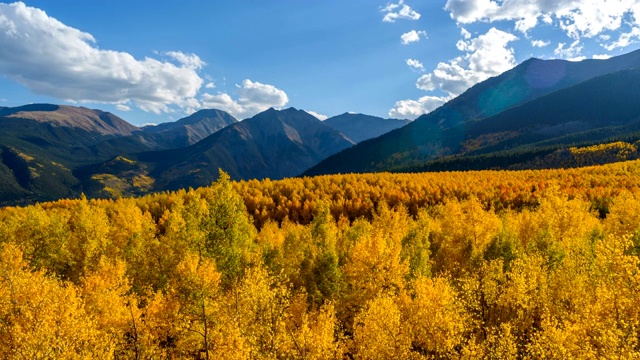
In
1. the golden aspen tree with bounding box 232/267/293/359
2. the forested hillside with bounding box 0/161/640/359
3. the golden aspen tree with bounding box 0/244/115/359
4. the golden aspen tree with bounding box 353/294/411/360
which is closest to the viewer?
the golden aspen tree with bounding box 0/244/115/359

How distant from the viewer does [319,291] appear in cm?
4994

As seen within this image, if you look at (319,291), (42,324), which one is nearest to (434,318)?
(319,291)

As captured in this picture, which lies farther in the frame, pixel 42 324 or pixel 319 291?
pixel 319 291

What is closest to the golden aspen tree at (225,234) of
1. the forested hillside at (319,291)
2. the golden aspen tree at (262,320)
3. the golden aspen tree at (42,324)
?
the forested hillside at (319,291)

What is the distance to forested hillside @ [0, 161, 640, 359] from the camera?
116 ft

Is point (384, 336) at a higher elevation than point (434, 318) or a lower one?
lower

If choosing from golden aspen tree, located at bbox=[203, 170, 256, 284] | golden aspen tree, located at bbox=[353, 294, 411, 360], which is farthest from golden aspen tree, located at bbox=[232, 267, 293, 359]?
golden aspen tree, located at bbox=[203, 170, 256, 284]

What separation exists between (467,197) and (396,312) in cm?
11076

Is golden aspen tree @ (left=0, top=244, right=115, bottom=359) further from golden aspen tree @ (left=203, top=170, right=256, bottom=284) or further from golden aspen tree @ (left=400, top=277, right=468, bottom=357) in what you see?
golden aspen tree @ (left=400, top=277, right=468, bottom=357)

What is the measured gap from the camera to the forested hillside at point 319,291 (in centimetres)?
3522

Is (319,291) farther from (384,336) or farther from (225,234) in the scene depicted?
(384,336)

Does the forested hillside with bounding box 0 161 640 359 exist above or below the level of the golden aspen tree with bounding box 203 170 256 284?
below

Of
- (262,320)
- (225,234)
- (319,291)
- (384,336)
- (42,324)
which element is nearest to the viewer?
(384,336)

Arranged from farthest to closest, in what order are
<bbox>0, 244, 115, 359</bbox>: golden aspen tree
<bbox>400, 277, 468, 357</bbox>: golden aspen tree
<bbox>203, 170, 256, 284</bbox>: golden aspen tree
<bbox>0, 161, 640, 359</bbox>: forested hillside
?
<bbox>203, 170, 256, 284</bbox>: golden aspen tree
<bbox>400, 277, 468, 357</bbox>: golden aspen tree
<bbox>0, 161, 640, 359</bbox>: forested hillside
<bbox>0, 244, 115, 359</bbox>: golden aspen tree
